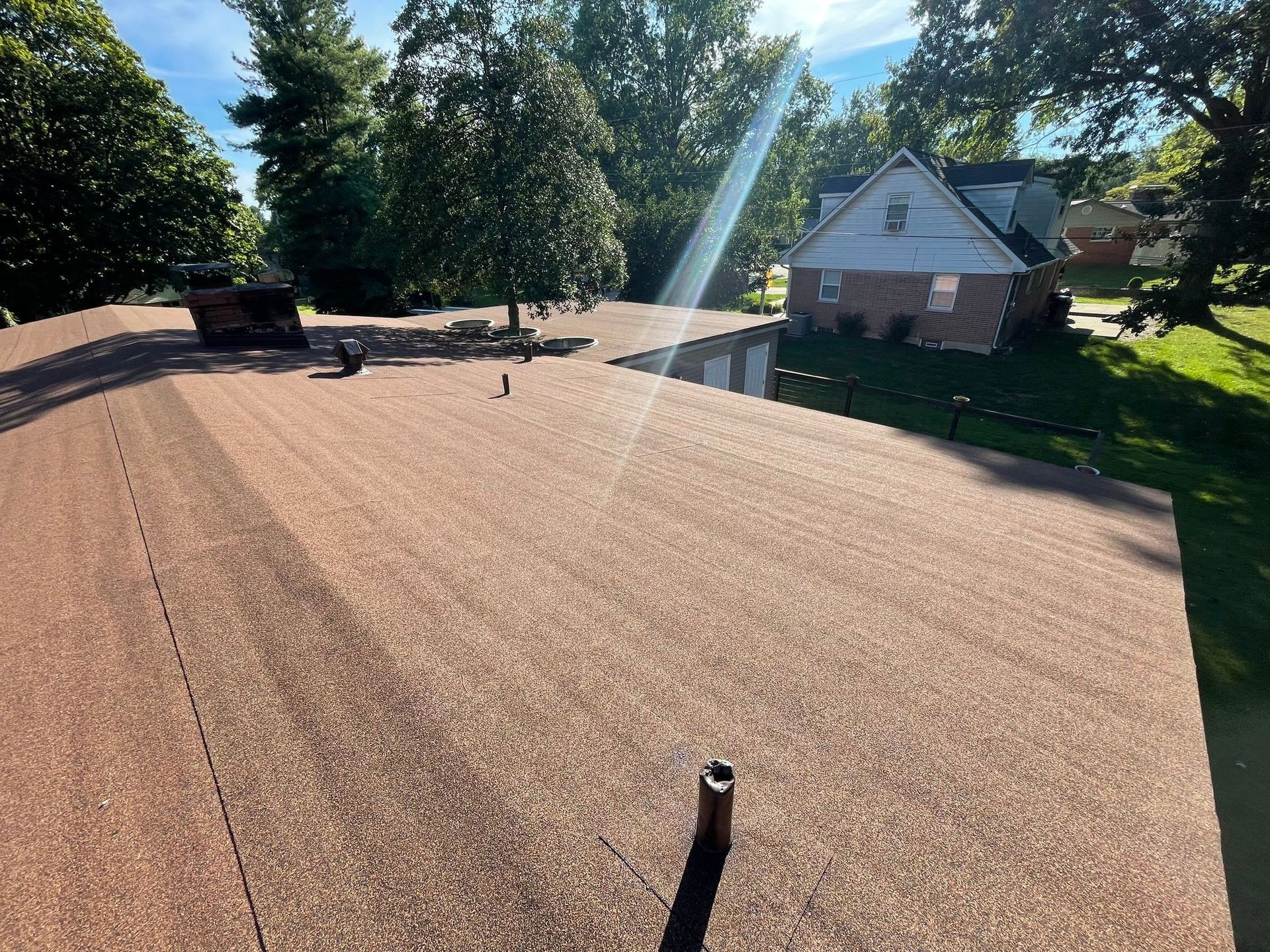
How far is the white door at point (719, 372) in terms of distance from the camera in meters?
14.4

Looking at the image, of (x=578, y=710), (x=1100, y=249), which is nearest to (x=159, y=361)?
(x=578, y=710)

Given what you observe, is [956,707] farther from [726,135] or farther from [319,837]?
[726,135]

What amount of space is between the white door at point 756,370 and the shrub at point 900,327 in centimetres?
1083

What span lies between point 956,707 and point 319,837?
2730 millimetres

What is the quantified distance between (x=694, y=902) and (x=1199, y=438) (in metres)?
20.7

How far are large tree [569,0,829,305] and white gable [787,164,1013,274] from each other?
10.3m

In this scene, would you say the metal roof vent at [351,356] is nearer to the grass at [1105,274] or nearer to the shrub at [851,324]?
the shrub at [851,324]

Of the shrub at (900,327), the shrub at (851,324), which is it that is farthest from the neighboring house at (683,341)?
the shrub at (851,324)

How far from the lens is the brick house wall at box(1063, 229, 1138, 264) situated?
42.4m

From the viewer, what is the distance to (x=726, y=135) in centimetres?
3519

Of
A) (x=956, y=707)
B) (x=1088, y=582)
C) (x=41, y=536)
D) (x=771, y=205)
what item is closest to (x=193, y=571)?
(x=41, y=536)

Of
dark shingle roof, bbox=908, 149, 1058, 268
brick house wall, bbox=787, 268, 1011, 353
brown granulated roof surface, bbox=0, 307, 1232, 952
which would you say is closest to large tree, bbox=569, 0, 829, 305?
brick house wall, bbox=787, 268, 1011, 353

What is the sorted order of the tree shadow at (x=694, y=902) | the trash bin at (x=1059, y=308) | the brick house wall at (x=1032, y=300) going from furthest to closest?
1. the trash bin at (x=1059, y=308)
2. the brick house wall at (x=1032, y=300)
3. the tree shadow at (x=694, y=902)

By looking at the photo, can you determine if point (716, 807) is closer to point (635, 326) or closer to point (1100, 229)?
point (635, 326)
